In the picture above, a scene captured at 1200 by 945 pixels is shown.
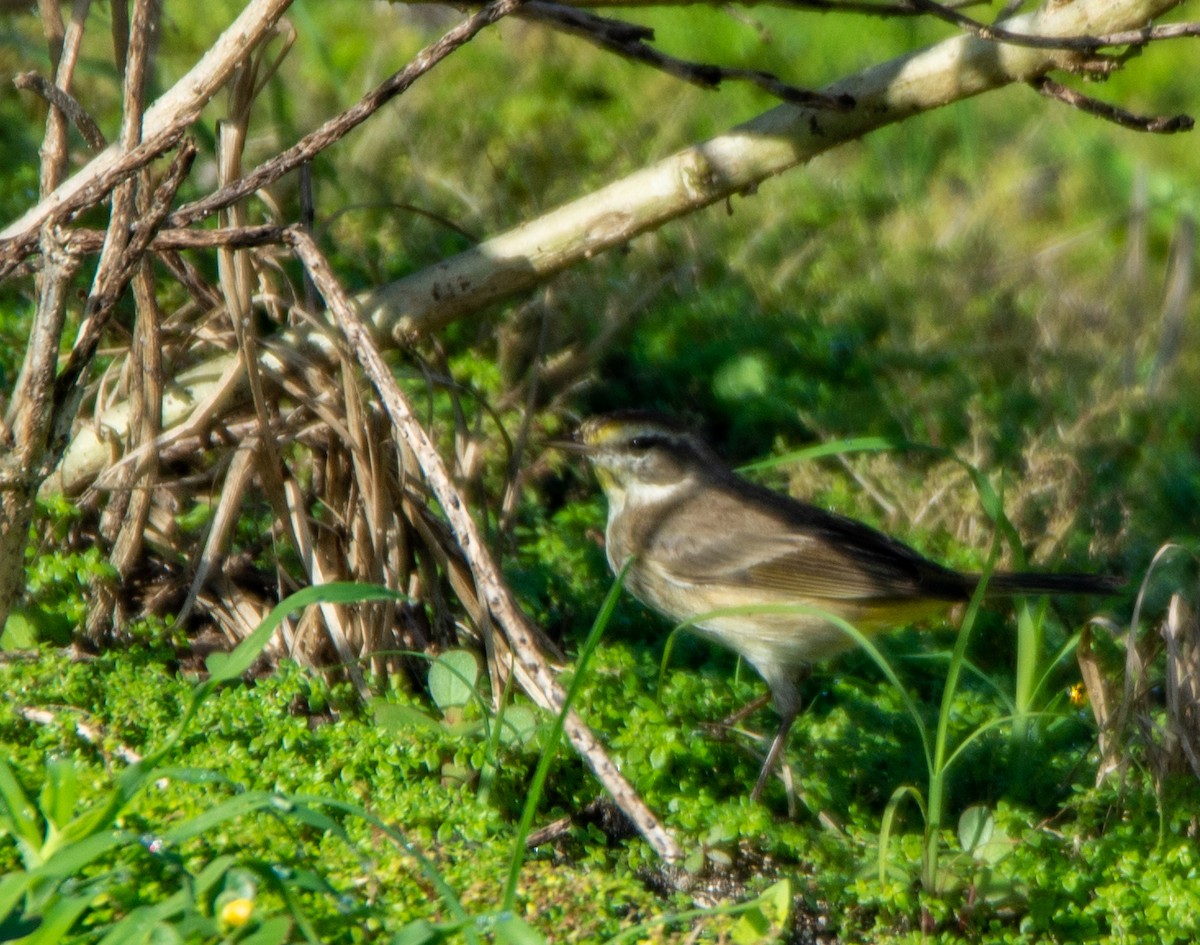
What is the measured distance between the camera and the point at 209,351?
16.4 ft

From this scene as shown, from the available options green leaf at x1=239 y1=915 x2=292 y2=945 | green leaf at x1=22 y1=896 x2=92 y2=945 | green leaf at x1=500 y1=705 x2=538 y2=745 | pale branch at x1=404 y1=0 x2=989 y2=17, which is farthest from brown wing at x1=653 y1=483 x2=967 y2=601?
green leaf at x1=22 y1=896 x2=92 y2=945

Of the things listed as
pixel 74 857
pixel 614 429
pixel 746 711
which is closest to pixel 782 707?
pixel 746 711

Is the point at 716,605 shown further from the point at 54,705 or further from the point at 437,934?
the point at 437,934

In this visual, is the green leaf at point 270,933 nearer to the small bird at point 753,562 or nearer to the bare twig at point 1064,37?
the small bird at point 753,562

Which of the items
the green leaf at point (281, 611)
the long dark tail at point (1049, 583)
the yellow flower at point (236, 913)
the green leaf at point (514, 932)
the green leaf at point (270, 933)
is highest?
the green leaf at point (281, 611)

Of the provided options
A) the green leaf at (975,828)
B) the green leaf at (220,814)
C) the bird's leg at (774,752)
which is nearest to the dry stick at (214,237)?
the green leaf at (220,814)

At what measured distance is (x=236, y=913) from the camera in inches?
107

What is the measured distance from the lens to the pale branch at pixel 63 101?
391 centimetres

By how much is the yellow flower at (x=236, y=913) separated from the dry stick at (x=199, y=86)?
2017mm

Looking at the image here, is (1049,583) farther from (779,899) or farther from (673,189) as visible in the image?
(779,899)

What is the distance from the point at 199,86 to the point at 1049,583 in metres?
3.05

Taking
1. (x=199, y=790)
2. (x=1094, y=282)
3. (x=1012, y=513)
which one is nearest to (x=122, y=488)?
(x=199, y=790)

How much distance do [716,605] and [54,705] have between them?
2301 mm

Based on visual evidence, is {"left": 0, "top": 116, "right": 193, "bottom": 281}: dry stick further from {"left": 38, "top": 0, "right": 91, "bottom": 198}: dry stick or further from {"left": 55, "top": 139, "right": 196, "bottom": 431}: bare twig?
{"left": 38, "top": 0, "right": 91, "bottom": 198}: dry stick
